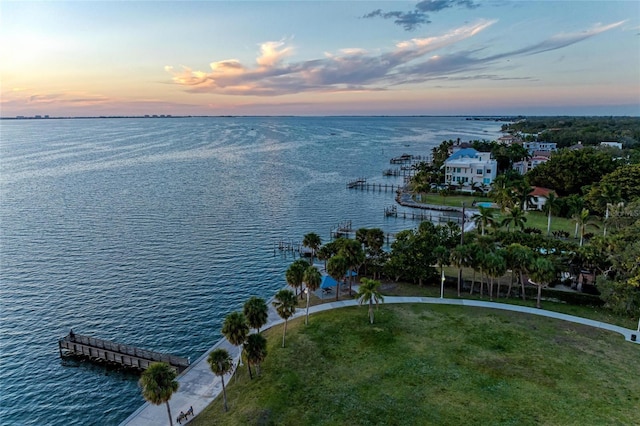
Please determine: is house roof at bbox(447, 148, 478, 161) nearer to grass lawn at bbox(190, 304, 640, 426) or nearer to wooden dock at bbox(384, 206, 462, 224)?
wooden dock at bbox(384, 206, 462, 224)

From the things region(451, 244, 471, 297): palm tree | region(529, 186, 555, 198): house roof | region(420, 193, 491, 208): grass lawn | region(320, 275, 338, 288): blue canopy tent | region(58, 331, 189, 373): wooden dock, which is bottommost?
region(58, 331, 189, 373): wooden dock

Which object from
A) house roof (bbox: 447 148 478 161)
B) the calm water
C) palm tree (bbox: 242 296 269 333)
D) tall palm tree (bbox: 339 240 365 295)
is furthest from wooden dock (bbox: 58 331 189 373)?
house roof (bbox: 447 148 478 161)

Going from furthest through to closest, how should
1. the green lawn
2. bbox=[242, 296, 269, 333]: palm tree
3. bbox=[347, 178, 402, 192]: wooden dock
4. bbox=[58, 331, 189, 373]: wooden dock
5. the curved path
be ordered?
bbox=[347, 178, 402, 192]: wooden dock
the green lawn
bbox=[58, 331, 189, 373]: wooden dock
bbox=[242, 296, 269, 333]: palm tree
the curved path

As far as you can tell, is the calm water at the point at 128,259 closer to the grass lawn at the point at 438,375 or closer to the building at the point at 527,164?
the grass lawn at the point at 438,375

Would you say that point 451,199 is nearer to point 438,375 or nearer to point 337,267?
point 337,267

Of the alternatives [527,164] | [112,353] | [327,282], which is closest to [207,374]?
[112,353]

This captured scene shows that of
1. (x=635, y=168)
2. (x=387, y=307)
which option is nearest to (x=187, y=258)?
(x=387, y=307)
